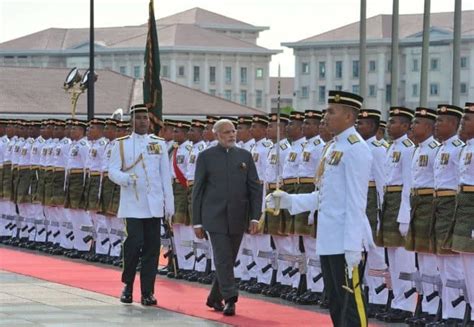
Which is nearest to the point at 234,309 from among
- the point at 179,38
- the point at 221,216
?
the point at 221,216

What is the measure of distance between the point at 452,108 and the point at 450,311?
1897mm

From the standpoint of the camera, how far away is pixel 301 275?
17188mm

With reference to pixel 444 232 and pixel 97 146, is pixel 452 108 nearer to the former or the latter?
pixel 444 232

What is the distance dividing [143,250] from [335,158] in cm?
524

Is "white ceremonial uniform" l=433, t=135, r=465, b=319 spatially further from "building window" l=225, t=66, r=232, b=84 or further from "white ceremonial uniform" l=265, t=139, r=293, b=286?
"building window" l=225, t=66, r=232, b=84

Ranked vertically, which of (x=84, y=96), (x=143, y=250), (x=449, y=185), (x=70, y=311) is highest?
(x=84, y=96)

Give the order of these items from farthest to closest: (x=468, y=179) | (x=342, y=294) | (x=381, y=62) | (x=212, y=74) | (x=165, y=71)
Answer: (x=212, y=74) < (x=165, y=71) < (x=381, y=62) < (x=468, y=179) < (x=342, y=294)

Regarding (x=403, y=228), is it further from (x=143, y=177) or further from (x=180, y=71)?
(x=180, y=71)

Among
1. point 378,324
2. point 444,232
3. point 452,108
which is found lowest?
point 378,324

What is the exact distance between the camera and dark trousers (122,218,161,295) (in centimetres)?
1633

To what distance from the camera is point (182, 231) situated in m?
20.5

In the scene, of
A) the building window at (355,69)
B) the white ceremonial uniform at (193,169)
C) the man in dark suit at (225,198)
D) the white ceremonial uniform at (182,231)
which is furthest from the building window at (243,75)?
the man in dark suit at (225,198)

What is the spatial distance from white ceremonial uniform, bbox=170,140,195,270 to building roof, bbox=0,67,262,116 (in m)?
63.4

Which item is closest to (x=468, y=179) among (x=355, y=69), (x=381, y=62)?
(x=355, y=69)
